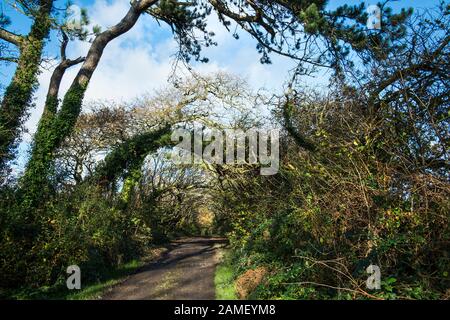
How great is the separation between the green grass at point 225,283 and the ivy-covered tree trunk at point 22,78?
7.04 metres

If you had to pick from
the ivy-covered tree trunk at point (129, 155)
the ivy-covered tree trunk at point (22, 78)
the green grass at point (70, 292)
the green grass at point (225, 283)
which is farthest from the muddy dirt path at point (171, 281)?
the ivy-covered tree trunk at point (22, 78)

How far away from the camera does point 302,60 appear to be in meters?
11.2

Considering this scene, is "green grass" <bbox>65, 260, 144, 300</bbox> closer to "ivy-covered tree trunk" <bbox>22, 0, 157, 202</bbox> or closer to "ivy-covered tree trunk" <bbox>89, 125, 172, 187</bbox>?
"ivy-covered tree trunk" <bbox>22, 0, 157, 202</bbox>

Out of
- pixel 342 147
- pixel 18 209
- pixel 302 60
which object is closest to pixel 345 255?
pixel 342 147

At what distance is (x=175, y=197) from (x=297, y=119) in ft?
55.2

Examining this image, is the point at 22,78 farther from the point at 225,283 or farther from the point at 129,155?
the point at 225,283

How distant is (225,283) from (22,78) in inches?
341

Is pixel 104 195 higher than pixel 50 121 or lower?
lower

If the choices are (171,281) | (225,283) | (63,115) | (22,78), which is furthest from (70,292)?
(22,78)

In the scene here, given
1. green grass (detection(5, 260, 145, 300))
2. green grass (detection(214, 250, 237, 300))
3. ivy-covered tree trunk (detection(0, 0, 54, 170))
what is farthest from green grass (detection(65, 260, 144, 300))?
ivy-covered tree trunk (detection(0, 0, 54, 170))

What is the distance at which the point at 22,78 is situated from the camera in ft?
38.2

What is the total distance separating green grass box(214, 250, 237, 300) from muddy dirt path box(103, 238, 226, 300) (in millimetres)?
157

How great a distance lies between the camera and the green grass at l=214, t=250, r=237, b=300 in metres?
8.15

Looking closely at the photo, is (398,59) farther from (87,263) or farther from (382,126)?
(87,263)
